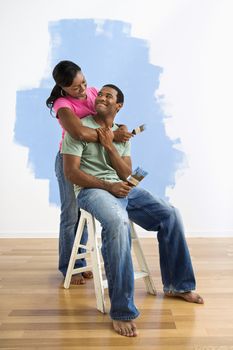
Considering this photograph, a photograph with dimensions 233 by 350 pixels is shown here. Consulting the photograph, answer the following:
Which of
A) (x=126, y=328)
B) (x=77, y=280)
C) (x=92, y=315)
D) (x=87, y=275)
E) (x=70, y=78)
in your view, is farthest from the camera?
(x=87, y=275)

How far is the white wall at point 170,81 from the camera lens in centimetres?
415

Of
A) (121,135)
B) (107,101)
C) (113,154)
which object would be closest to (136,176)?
(113,154)

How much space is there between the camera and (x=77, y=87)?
2570 mm

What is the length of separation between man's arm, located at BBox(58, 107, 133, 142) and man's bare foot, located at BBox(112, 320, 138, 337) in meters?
0.91

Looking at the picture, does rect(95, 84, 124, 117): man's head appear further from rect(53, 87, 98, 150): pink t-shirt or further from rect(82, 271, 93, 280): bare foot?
rect(82, 271, 93, 280): bare foot

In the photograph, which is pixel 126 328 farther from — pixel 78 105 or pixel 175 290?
pixel 78 105

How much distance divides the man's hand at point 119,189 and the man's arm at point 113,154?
0.48 ft

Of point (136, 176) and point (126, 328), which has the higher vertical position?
point (136, 176)

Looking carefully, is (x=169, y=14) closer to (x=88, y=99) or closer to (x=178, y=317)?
(x=88, y=99)

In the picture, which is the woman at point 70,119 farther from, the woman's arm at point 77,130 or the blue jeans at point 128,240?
the blue jeans at point 128,240

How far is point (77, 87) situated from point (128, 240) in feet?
3.15

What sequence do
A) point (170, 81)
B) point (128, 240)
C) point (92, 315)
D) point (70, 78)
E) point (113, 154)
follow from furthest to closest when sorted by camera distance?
point (170, 81) < point (70, 78) < point (113, 154) < point (92, 315) < point (128, 240)

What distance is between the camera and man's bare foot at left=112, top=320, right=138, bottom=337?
6.34 feet

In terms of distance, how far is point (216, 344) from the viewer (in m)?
1.85
